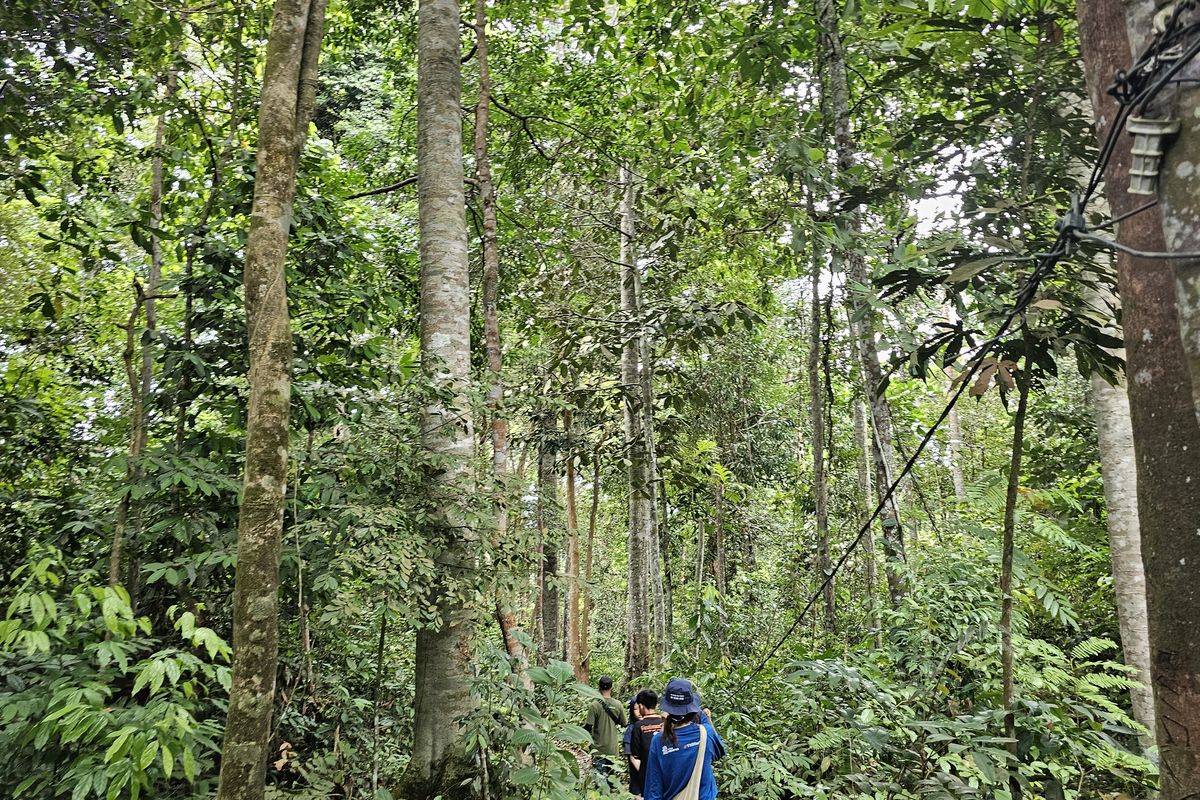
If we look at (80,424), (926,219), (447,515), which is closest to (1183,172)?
(926,219)

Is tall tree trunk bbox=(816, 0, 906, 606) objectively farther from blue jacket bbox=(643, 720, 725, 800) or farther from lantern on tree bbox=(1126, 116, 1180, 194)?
lantern on tree bbox=(1126, 116, 1180, 194)

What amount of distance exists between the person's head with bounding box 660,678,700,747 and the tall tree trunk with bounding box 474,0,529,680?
0.95m

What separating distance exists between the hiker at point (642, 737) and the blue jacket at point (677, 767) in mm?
905

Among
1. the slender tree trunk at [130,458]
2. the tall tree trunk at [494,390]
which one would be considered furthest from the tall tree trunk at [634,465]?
the slender tree trunk at [130,458]

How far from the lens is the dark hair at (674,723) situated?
4352 mm

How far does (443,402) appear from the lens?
3.93 m

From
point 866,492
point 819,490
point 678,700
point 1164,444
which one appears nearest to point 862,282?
point 866,492

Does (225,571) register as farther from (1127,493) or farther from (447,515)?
(1127,493)

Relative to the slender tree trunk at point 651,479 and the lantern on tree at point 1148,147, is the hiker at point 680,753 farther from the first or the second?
the slender tree trunk at point 651,479

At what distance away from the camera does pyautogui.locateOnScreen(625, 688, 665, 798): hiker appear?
17.5 feet

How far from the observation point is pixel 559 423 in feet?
40.5

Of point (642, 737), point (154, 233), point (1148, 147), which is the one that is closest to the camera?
point (1148, 147)

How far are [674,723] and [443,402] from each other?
2.56 metres

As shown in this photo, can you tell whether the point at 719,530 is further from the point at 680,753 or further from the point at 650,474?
the point at 680,753
